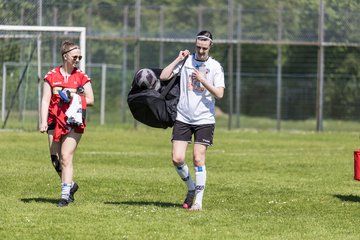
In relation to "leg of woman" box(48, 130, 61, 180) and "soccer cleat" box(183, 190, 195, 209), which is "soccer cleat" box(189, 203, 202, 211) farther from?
"leg of woman" box(48, 130, 61, 180)

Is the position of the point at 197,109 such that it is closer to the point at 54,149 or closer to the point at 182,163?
the point at 182,163

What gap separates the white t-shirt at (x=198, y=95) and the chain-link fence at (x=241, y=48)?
2221 cm

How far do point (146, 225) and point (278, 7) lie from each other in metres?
27.8

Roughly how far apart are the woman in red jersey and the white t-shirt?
1.20m

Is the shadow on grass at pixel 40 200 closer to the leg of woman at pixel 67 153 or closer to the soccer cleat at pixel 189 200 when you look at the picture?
the leg of woman at pixel 67 153

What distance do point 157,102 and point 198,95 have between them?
1.72 ft

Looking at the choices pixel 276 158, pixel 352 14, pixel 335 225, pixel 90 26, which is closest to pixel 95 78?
pixel 90 26

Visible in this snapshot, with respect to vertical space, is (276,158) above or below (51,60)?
below

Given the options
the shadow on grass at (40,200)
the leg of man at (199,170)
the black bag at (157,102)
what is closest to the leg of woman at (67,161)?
the shadow on grass at (40,200)

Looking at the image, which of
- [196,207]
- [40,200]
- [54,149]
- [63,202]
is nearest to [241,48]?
[40,200]

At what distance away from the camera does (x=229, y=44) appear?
3659cm

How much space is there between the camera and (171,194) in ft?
49.8

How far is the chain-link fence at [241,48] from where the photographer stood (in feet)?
120

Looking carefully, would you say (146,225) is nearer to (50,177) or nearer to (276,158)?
(50,177)
